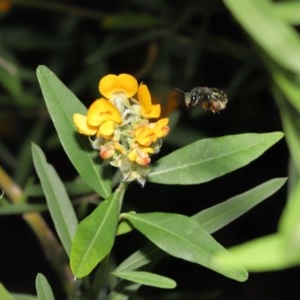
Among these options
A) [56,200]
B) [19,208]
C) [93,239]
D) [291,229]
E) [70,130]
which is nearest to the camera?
[291,229]

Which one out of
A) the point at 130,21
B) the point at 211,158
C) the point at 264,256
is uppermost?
the point at 130,21

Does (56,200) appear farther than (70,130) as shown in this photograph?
Yes

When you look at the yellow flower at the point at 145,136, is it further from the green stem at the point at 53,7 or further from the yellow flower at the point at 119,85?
the green stem at the point at 53,7

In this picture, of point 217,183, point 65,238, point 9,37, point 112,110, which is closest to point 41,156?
point 65,238

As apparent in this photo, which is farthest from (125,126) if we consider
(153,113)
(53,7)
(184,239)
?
(53,7)

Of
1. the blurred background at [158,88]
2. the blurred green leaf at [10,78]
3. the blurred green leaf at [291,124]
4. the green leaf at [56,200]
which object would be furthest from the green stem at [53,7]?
the blurred green leaf at [291,124]

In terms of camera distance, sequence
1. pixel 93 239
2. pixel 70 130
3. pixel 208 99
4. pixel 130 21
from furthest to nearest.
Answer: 1. pixel 130 21
2. pixel 208 99
3. pixel 70 130
4. pixel 93 239

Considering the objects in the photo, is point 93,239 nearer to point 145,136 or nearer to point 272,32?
point 145,136
